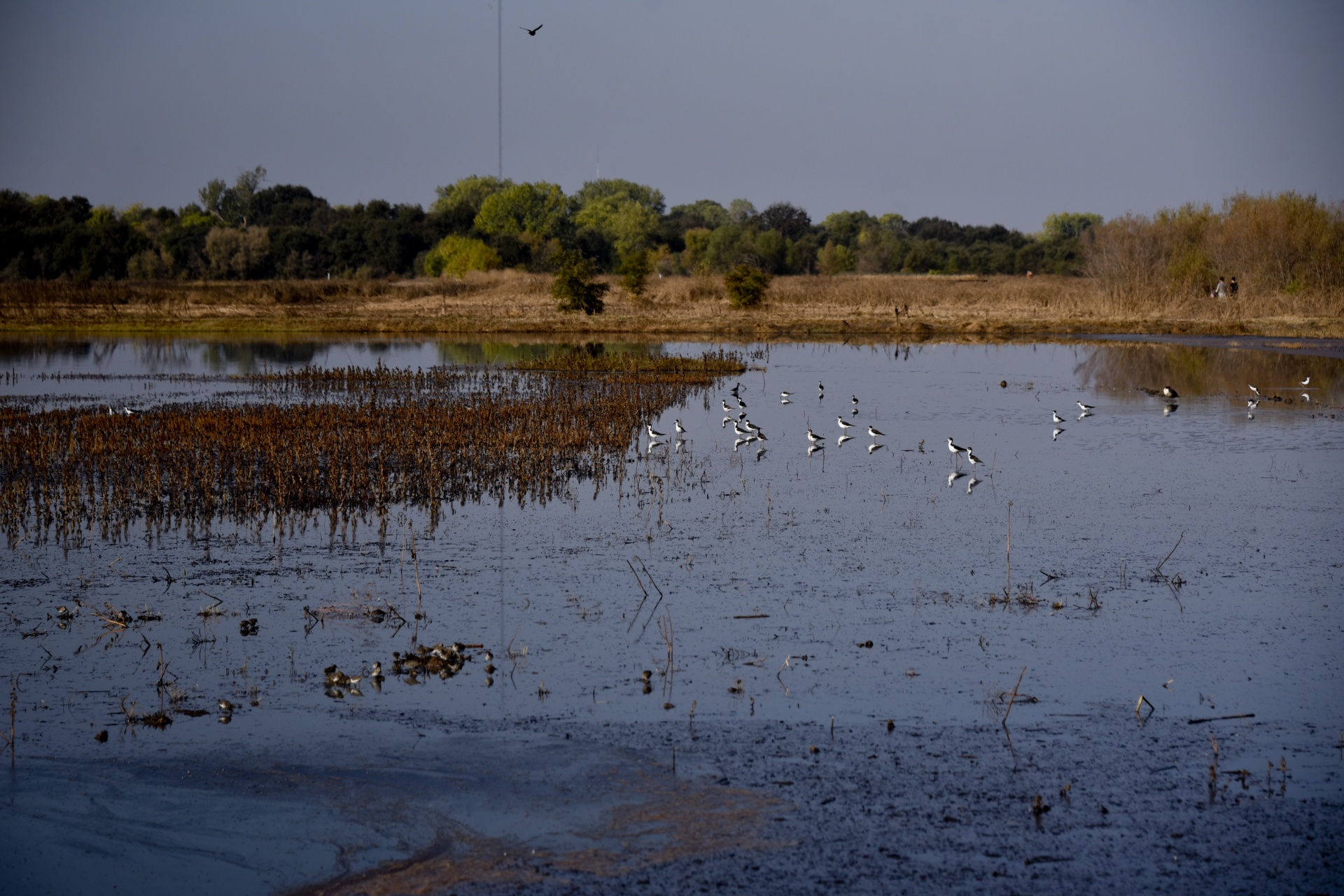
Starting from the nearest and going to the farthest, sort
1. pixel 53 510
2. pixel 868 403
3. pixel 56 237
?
pixel 53 510 → pixel 868 403 → pixel 56 237

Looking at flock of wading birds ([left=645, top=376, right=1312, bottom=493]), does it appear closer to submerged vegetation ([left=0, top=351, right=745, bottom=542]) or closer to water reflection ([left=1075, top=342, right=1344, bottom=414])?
submerged vegetation ([left=0, top=351, right=745, bottom=542])

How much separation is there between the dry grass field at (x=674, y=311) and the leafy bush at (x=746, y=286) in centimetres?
54

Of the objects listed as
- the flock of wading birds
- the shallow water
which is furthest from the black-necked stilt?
the shallow water

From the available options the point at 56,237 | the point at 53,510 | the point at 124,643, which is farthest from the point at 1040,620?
the point at 56,237

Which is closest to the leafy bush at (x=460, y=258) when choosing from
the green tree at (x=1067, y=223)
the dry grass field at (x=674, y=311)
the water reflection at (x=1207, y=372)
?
the dry grass field at (x=674, y=311)

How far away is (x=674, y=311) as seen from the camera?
5078cm

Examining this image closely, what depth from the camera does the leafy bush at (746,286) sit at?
50.0 m

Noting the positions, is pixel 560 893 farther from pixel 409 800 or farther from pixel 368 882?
pixel 409 800

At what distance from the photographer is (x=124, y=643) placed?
349 inches

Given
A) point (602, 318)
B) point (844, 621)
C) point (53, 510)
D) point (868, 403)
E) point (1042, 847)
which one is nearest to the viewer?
point (1042, 847)

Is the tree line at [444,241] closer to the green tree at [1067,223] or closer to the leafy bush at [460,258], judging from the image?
the leafy bush at [460,258]

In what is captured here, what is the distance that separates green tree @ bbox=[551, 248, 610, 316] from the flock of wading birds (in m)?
21.6

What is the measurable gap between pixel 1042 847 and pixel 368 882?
3.17m

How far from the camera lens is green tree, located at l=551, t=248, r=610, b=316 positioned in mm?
45375
